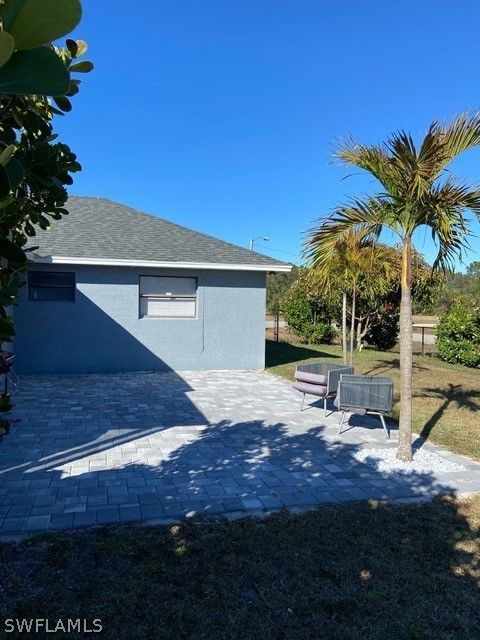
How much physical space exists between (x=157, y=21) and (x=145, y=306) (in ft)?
20.8

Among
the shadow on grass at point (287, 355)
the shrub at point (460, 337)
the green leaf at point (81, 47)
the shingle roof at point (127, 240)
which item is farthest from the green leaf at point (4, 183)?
the shrub at point (460, 337)

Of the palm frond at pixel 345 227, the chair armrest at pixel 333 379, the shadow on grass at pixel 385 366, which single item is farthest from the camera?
the shadow on grass at pixel 385 366

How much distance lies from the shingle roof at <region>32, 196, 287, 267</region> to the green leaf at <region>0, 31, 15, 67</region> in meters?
10.7

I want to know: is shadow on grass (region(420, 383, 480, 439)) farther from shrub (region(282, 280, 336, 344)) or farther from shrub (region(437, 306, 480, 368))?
shrub (region(282, 280, 336, 344))

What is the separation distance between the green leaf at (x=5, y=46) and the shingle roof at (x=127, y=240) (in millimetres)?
10745

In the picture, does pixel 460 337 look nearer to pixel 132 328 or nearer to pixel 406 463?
pixel 132 328

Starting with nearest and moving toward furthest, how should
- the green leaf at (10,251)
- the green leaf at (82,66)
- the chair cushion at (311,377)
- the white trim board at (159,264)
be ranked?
the green leaf at (10,251), the green leaf at (82,66), the chair cushion at (311,377), the white trim board at (159,264)

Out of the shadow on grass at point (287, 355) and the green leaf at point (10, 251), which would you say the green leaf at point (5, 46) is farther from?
the shadow on grass at point (287, 355)

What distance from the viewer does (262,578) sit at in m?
3.05

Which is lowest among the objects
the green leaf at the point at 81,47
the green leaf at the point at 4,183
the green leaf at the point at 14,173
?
the green leaf at the point at 4,183

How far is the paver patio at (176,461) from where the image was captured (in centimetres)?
413

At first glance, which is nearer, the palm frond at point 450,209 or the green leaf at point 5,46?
the green leaf at point 5,46

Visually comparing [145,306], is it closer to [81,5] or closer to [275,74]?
[275,74]

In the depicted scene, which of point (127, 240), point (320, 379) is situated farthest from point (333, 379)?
point (127, 240)
